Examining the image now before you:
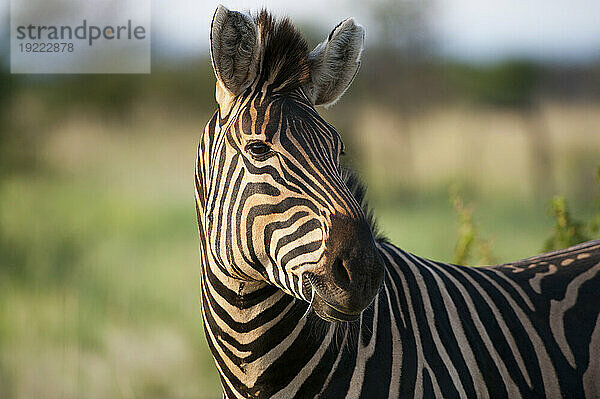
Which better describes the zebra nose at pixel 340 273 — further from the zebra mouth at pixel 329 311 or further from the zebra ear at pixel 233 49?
the zebra ear at pixel 233 49

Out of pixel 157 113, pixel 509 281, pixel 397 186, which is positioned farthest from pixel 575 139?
pixel 509 281

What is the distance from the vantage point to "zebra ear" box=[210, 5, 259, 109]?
201 cm

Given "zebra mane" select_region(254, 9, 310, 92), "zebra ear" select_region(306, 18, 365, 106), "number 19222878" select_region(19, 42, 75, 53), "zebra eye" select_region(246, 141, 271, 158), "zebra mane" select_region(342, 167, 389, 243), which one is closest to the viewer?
"zebra eye" select_region(246, 141, 271, 158)

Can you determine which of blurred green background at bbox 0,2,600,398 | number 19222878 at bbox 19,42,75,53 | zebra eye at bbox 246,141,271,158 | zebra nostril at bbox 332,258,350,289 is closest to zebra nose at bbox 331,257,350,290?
zebra nostril at bbox 332,258,350,289

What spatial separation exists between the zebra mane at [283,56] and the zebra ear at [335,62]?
0.09 m

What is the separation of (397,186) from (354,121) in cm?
74

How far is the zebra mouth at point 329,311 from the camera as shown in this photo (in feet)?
5.80

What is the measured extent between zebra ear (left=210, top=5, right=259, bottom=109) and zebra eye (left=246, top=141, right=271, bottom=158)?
256 millimetres

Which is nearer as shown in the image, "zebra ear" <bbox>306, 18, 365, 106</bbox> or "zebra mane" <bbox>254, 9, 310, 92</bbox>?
"zebra mane" <bbox>254, 9, 310, 92</bbox>

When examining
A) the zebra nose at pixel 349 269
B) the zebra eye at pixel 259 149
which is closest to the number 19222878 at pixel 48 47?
the zebra eye at pixel 259 149

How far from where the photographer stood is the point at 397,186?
21.3 feet

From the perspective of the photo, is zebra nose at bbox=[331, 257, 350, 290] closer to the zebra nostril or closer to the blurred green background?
the zebra nostril

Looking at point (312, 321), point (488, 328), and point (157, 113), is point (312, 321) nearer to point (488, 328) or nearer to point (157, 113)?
point (488, 328)

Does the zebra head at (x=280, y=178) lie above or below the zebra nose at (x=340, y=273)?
above
